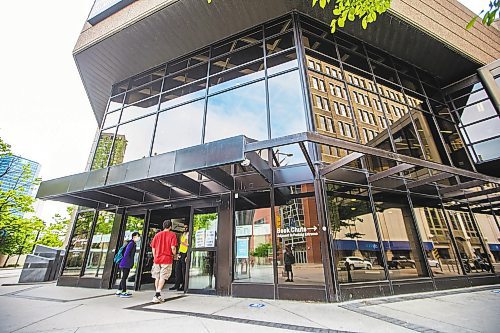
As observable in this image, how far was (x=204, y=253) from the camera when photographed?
654cm

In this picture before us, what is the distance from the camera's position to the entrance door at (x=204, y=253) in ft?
20.7

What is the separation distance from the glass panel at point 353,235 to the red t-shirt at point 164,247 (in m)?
3.78

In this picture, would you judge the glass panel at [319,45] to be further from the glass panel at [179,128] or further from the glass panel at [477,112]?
the glass panel at [477,112]

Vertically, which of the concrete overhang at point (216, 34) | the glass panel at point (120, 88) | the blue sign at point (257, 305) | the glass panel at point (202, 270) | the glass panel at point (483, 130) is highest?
the concrete overhang at point (216, 34)

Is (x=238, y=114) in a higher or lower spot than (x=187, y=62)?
lower

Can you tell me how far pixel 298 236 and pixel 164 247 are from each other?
3206 millimetres

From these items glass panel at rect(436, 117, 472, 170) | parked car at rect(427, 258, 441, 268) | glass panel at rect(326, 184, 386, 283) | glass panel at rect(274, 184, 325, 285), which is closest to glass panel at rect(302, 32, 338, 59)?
glass panel at rect(326, 184, 386, 283)

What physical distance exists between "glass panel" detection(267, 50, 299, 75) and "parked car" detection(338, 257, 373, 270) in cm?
562

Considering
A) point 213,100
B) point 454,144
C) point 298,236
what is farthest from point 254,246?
point 454,144

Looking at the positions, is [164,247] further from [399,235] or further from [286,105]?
[399,235]

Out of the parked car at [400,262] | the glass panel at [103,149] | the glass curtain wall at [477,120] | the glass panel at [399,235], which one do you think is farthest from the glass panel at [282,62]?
the glass curtain wall at [477,120]

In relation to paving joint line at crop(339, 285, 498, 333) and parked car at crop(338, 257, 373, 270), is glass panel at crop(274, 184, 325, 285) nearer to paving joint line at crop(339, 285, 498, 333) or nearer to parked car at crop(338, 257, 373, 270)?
parked car at crop(338, 257, 373, 270)

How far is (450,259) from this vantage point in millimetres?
7078

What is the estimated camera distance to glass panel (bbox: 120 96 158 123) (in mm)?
9289
